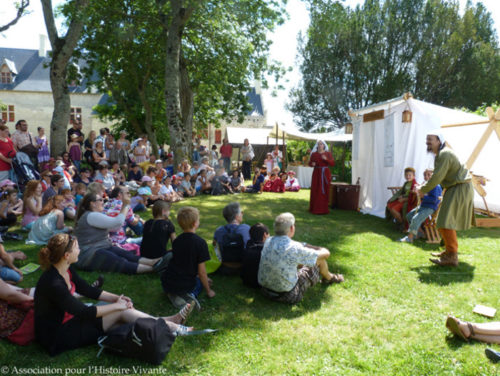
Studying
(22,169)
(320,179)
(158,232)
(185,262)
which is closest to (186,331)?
(185,262)

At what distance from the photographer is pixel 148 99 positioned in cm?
2036

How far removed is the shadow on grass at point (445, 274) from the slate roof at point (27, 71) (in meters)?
40.5

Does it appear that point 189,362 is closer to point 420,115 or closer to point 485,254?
point 485,254

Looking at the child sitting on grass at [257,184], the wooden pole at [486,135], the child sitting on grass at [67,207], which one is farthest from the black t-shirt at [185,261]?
the child sitting on grass at [257,184]

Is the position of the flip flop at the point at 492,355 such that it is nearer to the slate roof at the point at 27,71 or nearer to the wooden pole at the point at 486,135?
the wooden pole at the point at 486,135

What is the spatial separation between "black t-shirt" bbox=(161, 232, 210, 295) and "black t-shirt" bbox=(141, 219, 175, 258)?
1.09m

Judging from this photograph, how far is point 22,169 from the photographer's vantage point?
8.52 meters

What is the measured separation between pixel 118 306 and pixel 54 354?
59 centimetres

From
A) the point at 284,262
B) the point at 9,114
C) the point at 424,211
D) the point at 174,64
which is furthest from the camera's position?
the point at 9,114

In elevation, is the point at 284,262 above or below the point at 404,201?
below

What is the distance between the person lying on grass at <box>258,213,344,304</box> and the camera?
3.66 meters

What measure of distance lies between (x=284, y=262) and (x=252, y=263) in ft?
1.83

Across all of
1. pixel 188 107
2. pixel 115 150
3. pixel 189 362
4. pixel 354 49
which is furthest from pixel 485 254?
pixel 354 49

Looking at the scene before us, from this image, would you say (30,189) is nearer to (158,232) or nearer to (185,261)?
(158,232)
